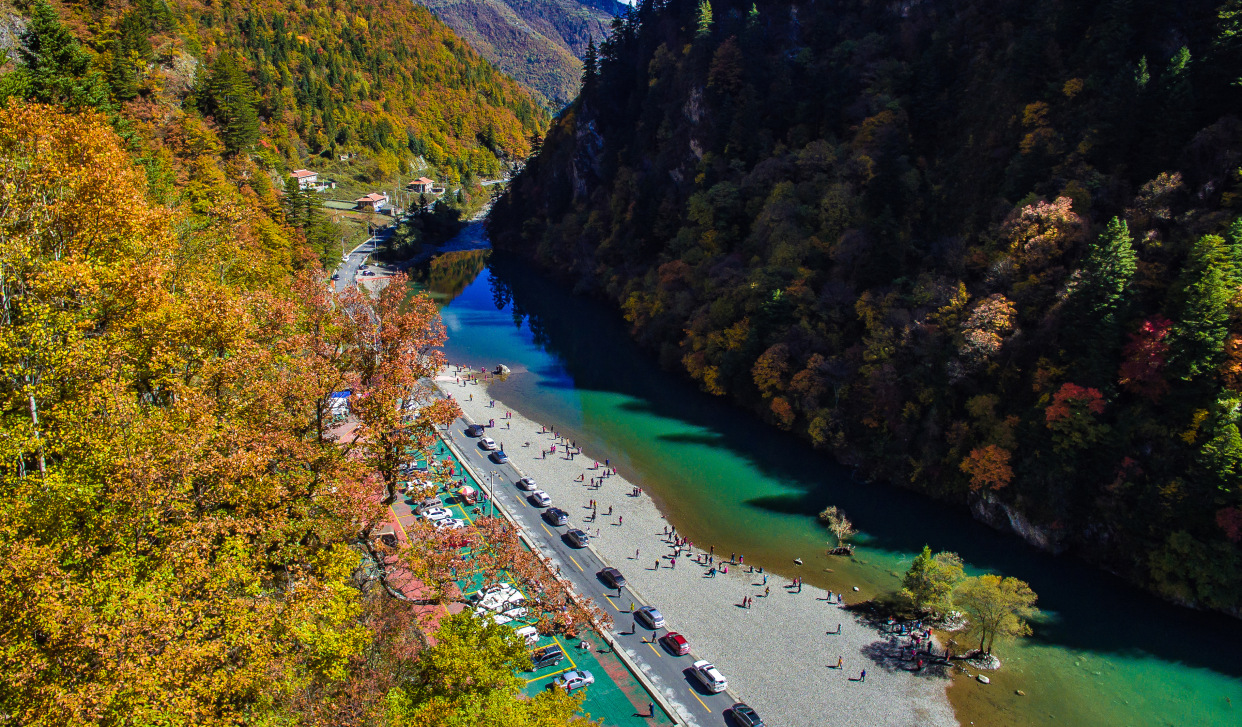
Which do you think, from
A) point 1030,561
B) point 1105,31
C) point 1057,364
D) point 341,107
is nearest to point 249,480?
point 1030,561

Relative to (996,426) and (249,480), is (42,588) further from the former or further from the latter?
(996,426)

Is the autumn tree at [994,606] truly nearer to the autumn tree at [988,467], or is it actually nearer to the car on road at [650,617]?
the autumn tree at [988,467]

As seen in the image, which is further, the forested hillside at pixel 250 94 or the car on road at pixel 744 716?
the forested hillside at pixel 250 94

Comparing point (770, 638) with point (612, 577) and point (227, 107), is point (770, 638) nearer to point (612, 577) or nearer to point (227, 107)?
point (612, 577)

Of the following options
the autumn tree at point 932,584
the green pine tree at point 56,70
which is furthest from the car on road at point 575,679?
the green pine tree at point 56,70

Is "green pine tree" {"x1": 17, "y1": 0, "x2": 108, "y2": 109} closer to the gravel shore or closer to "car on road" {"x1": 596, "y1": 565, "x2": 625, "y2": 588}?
the gravel shore

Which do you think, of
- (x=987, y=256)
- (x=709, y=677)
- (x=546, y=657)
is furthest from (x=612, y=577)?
(x=987, y=256)
